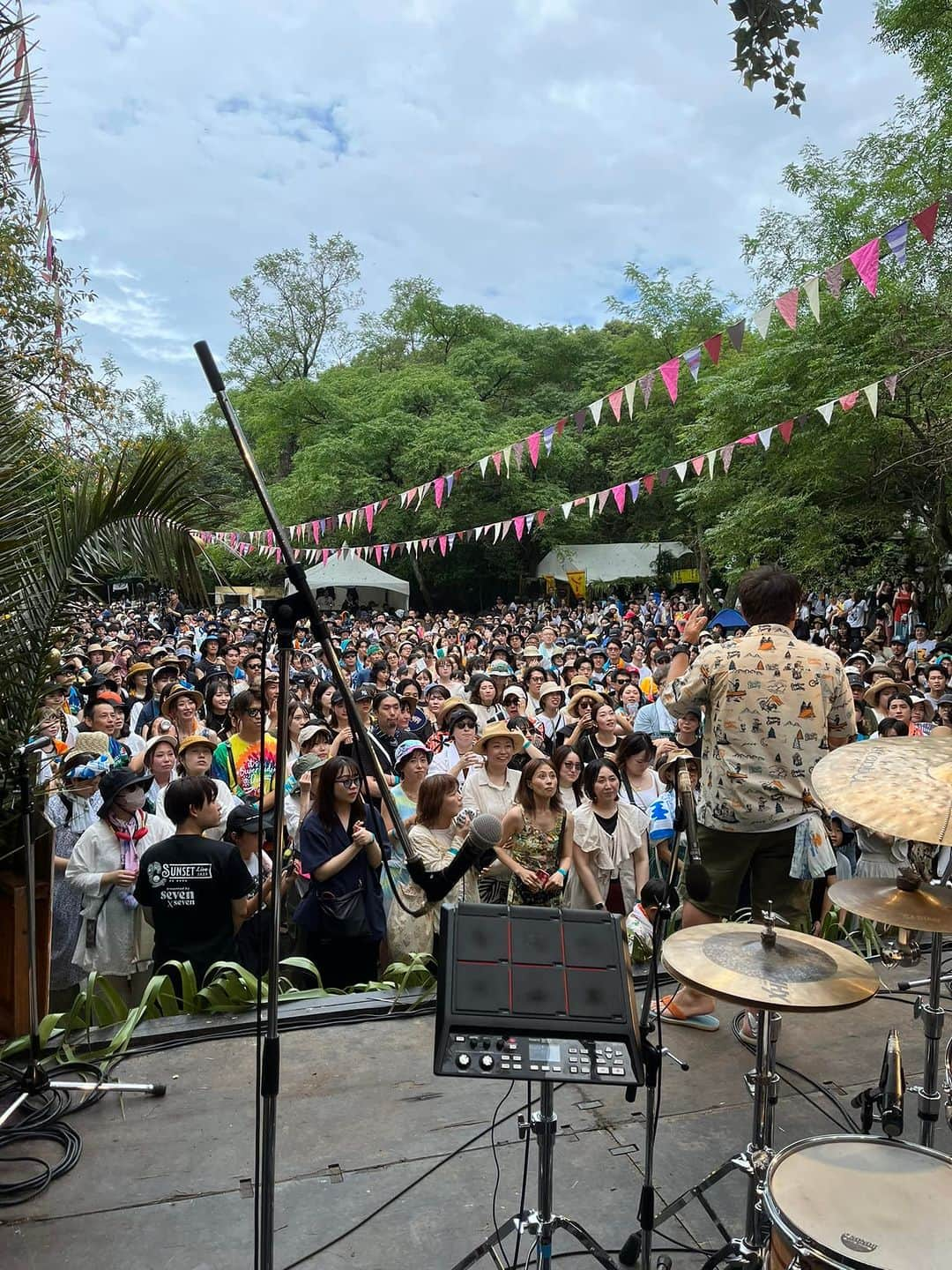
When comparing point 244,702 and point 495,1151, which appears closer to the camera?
point 495,1151

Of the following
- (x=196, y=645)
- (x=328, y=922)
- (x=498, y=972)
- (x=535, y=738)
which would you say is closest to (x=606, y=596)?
(x=196, y=645)

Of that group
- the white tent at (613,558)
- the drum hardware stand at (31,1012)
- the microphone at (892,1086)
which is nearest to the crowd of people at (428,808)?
the drum hardware stand at (31,1012)

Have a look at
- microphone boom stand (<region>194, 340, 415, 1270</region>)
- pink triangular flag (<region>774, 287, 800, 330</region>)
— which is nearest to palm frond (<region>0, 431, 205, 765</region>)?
microphone boom stand (<region>194, 340, 415, 1270</region>)

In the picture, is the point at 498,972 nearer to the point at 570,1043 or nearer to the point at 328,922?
the point at 570,1043

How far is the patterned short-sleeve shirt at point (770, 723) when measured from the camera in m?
3.57

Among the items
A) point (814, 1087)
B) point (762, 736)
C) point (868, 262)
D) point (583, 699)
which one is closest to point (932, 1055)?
point (814, 1087)

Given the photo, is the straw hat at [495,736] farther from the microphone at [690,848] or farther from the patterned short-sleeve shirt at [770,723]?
the microphone at [690,848]

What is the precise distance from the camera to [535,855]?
4.92 metres

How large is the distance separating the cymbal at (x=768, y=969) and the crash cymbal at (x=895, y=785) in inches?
18.3

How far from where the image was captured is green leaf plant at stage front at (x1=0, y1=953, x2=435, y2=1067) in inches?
145

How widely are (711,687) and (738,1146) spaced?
173cm

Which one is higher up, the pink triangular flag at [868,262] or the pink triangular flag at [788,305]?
the pink triangular flag at [868,262]

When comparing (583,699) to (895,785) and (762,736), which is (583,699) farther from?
(895,785)

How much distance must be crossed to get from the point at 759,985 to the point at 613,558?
31.0 meters
